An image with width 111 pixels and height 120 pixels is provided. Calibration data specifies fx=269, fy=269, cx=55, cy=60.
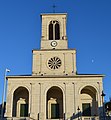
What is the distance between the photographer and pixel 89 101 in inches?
1670

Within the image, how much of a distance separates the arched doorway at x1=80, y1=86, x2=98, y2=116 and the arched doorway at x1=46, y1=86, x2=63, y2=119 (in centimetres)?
349

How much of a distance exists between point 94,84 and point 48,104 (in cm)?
782

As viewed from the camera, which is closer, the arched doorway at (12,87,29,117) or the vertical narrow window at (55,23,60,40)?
the arched doorway at (12,87,29,117)

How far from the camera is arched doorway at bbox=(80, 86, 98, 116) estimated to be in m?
41.0

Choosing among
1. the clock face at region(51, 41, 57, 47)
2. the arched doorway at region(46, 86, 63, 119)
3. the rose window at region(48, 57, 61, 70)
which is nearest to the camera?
the arched doorway at region(46, 86, 63, 119)

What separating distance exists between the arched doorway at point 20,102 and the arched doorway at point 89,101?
880 cm

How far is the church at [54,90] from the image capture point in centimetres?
3903

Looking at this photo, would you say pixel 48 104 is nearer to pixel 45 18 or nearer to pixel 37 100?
pixel 37 100

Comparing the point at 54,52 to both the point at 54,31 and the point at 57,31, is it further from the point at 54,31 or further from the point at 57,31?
the point at 57,31

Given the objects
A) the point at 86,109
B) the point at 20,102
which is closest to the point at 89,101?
the point at 86,109

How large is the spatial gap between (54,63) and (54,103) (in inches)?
254

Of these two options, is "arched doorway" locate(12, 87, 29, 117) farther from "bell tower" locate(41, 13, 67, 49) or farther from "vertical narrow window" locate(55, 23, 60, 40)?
"vertical narrow window" locate(55, 23, 60, 40)

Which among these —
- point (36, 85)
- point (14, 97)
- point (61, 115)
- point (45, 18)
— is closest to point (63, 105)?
point (61, 115)

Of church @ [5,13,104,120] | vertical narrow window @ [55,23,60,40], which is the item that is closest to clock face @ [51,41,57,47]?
church @ [5,13,104,120]
